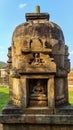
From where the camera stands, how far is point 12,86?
337 inches

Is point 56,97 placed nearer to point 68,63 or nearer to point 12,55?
point 68,63

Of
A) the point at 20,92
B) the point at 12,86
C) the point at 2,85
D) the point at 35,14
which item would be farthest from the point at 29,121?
the point at 2,85

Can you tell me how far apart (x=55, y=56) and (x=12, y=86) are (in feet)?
5.30

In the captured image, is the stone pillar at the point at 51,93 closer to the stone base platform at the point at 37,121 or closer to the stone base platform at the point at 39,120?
the stone base platform at the point at 39,120

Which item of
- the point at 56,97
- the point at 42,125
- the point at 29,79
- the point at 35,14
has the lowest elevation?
the point at 42,125

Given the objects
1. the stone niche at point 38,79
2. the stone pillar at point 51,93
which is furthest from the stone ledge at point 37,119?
the stone pillar at point 51,93

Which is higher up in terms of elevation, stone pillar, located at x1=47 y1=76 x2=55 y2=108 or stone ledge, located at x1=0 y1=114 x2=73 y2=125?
stone pillar, located at x1=47 y1=76 x2=55 y2=108

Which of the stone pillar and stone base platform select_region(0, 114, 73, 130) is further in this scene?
the stone pillar

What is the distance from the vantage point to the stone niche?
7.61 m

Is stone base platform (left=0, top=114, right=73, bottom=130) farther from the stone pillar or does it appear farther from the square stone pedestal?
the stone pillar

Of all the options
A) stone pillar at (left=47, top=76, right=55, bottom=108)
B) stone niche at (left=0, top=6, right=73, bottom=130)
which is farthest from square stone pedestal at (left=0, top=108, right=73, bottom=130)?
stone pillar at (left=47, top=76, right=55, bottom=108)

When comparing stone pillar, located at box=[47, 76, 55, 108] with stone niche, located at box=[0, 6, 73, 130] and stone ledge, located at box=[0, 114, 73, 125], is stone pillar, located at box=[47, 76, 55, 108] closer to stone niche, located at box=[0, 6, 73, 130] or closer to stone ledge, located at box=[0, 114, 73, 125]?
stone niche, located at box=[0, 6, 73, 130]

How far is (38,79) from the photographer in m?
7.87

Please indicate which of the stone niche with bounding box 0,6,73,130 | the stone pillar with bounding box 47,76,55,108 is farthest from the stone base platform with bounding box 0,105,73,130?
the stone pillar with bounding box 47,76,55,108
